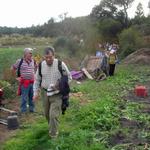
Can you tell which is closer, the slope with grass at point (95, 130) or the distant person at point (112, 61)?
the slope with grass at point (95, 130)

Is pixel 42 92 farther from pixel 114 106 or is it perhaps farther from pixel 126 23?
pixel 126 23

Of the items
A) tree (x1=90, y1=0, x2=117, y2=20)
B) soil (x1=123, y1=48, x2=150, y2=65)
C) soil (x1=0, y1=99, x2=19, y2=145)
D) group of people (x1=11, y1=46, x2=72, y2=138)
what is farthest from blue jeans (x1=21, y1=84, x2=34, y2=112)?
tree (x1=90, y1=0, x2=117, y2=20)

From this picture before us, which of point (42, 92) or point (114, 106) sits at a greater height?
point (42, 92)

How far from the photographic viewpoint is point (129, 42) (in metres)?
38.2

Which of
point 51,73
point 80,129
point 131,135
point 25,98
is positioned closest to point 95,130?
point 80,129

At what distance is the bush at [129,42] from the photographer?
37688mm

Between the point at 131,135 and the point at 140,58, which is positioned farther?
the point at 140,58

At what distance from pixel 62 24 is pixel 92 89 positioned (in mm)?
36083

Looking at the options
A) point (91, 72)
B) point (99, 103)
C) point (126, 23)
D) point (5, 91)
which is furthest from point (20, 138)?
point (126, 23)

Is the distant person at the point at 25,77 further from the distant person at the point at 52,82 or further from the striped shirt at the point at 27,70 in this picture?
the distant person at the point at 52,82

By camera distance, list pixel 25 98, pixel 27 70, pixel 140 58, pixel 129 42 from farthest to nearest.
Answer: pixel 129 42 < pixel 140 58 < pixel 25 98 < pixel 27 70

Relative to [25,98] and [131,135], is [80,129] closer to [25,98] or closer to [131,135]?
[131,135]

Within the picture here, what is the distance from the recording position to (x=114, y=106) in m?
12.0

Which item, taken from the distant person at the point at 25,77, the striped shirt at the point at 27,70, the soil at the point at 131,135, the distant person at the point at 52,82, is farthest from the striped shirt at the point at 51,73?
the striped shirt at the point at 27,70
